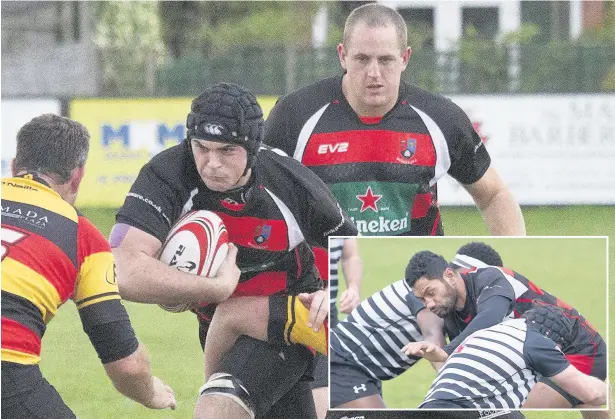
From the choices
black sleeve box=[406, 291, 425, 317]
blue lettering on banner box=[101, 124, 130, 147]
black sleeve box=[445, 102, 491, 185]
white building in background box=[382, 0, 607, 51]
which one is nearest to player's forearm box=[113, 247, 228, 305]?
black sleeve box=[406, 291, 425, 317]

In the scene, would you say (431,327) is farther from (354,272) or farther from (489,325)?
(354,272)

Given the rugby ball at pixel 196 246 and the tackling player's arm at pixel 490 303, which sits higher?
the rugby ball at pixel 196 246

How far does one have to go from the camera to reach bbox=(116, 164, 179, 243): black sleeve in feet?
14.4

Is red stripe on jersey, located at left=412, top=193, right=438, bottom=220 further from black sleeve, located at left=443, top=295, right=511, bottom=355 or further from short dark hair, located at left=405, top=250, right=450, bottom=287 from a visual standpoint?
black sleeve, located at left=443, top=295, right=511, bottom=355

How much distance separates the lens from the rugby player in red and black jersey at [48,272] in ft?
13.0

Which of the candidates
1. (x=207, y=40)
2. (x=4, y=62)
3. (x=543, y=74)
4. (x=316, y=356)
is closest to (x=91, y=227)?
(x=316, y=356)

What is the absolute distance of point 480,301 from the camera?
13.4 ft

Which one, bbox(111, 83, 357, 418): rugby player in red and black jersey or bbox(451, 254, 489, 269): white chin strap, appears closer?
bbox(451, 254, 489, 269): white chin strap

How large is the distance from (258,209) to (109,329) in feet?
2.67

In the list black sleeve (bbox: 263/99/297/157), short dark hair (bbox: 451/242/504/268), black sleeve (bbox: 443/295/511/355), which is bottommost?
black sleeve (bbox: 443/295/511/355)

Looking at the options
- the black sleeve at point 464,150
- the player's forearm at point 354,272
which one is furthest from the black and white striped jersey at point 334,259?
the black sleeve at point 464,150

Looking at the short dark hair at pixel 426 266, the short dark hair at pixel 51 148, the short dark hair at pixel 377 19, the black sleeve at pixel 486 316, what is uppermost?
the short dark hair at pixel 377 19

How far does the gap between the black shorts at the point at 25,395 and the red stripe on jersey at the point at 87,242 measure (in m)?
0.41

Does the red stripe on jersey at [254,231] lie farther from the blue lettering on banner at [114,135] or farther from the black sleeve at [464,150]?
the blue lettering on banner at [114,135]
